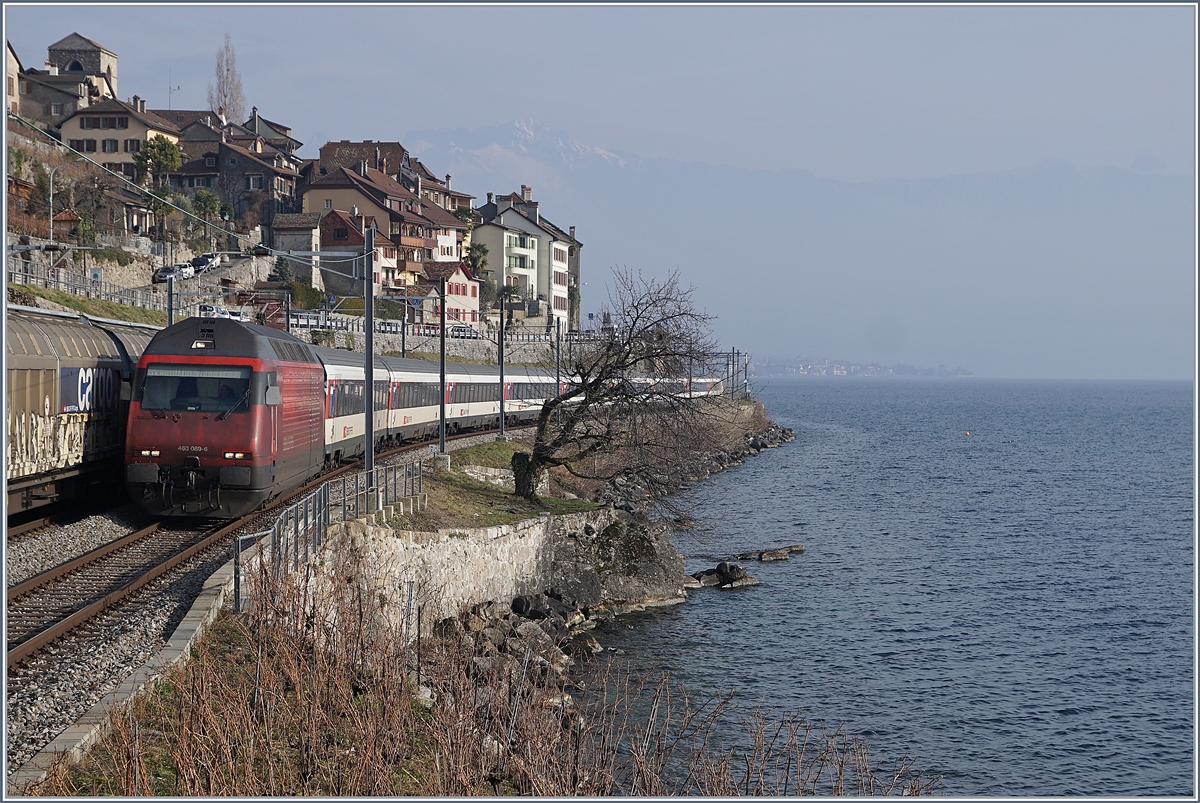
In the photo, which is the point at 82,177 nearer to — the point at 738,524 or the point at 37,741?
the point at 738,524

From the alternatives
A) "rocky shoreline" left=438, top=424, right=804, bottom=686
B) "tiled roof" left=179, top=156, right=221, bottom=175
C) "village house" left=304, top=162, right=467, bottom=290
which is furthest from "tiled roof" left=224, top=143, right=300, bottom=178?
"rocky shoreline" left=438, top=424, right=804, bottom=686

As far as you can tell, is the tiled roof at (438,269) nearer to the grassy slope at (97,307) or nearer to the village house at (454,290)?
the village house at (454,290)

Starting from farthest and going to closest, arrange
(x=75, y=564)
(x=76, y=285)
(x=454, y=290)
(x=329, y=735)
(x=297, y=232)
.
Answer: (x=454, y=290)
(x=297, y=232)
(x=76, y=285)
(x=75, y=564)
(x=329, y=735)

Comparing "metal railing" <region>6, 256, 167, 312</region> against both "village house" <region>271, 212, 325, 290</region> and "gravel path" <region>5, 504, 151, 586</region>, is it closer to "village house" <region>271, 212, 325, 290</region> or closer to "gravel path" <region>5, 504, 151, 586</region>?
"village house" <region>271, 212, 325, 290</region>

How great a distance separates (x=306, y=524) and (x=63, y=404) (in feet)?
19.0

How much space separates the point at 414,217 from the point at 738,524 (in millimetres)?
58357

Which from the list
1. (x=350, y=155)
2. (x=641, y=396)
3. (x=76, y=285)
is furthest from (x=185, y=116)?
(x=641, y=396)

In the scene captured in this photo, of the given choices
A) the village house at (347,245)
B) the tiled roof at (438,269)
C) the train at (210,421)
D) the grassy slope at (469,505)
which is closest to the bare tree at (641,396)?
the grassy slope at (469,505)

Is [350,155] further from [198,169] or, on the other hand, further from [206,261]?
[206,261]

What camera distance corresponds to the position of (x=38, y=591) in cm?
1439

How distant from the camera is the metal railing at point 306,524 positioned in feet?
46.7

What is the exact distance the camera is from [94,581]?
1512 cm

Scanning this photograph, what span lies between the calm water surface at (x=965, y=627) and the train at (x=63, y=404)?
1163cm

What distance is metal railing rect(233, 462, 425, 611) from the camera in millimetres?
14234
